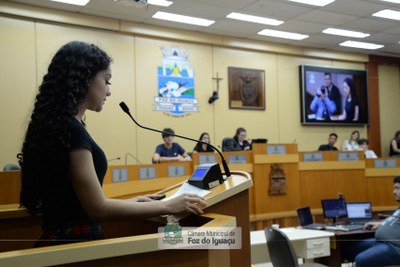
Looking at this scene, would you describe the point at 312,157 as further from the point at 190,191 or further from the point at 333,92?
the point at 190,191

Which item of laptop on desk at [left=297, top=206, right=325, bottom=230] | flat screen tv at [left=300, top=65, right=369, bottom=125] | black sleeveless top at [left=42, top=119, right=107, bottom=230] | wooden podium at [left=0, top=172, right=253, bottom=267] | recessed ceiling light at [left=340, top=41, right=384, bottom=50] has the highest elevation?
recessed ceiling light at [left=340, top=41, right=384, bottom=50]

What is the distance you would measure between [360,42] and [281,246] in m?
7.06

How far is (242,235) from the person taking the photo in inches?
57.7

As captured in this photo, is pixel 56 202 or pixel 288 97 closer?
pixel 56 202

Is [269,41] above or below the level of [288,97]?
→ above

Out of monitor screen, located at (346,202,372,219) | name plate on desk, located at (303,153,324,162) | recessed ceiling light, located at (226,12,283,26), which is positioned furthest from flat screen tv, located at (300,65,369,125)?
monitor screen, located at (346,202,372,219)

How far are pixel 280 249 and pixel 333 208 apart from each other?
81.8 inches

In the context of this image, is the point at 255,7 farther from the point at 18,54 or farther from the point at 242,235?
the point at 242,235

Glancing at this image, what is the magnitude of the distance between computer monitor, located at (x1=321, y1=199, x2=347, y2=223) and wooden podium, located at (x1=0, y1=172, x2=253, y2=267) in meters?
3.67

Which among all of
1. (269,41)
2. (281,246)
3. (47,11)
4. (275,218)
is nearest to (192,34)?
(269,41)

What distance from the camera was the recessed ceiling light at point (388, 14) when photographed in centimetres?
697

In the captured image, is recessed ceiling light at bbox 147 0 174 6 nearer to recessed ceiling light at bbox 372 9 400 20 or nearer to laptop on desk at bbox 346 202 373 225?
recessed ceiling light at bbox 372 9 400 20

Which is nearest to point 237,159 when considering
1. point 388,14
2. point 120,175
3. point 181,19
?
point 120,175

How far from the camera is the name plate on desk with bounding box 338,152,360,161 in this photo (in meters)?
6.89
